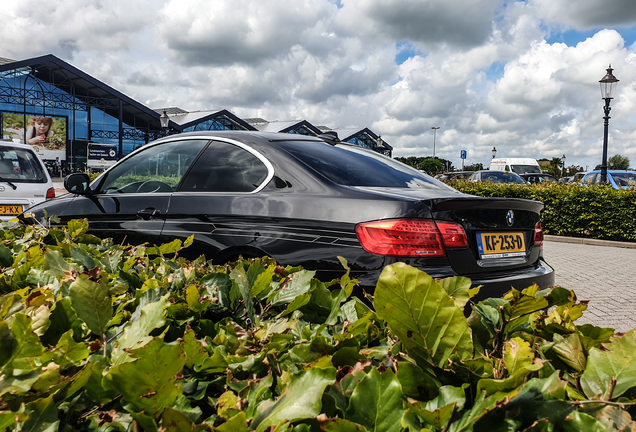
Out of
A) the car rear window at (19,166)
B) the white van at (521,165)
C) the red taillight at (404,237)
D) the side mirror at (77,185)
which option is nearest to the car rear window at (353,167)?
the red taillight at (404,237)

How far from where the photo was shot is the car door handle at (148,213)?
12.4 feet

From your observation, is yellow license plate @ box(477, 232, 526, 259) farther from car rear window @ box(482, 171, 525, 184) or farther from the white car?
car rear window @ box(482, 171, 525, 184)

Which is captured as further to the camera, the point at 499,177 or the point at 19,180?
the point at 499,177

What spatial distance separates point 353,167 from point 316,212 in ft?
2.16

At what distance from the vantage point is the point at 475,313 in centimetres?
95

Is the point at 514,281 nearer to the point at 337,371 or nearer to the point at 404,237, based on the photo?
the point at 404,237

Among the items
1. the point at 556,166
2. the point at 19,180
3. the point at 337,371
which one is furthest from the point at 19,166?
the point at 556,166

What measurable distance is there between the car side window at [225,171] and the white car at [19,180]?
5.76m

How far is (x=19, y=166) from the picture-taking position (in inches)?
339

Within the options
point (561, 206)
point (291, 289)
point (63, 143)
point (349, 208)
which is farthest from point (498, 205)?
point (63, 143)

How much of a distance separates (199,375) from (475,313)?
527 mm

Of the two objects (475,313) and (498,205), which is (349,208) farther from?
(475,313)

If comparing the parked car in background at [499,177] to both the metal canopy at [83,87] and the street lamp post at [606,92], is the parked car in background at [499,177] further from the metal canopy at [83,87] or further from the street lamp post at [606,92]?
the metal canopy at [83,87]

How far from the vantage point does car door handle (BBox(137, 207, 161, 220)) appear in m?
3.79
